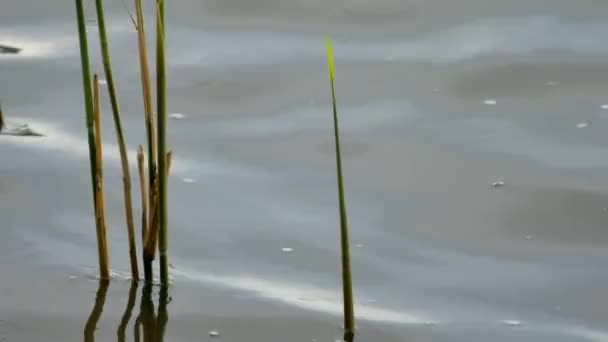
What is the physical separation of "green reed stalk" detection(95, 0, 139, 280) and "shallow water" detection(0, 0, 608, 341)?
10cm

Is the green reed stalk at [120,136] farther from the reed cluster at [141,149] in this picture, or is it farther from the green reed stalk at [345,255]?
the green reed stalk at [345,255]

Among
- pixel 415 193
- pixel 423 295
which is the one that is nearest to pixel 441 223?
pixel 415 193

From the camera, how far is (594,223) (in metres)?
2.89

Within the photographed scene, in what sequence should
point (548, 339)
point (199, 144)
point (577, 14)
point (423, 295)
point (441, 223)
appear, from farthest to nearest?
point (577, 14), point (199, 144), point (441, 223), point (423, 295), point (548, 339)

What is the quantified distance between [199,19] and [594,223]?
161 cm

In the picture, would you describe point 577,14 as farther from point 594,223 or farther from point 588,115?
point 594,223

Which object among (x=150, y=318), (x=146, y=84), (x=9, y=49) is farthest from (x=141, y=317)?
(x=9, y=49)

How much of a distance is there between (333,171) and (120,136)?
0.86 metres

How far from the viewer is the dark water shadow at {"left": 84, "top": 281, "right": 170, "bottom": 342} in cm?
235

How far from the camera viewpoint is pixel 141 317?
7.93ft

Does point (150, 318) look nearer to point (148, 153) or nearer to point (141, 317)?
point (141, 317)

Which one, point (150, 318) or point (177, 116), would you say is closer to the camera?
point (150, 318)

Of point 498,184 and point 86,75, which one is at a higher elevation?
point 86,75

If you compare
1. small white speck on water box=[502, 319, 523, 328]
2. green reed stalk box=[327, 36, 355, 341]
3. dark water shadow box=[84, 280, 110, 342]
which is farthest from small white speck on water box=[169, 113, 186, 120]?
small white speck on water box=[502, 319, 523, 328]
